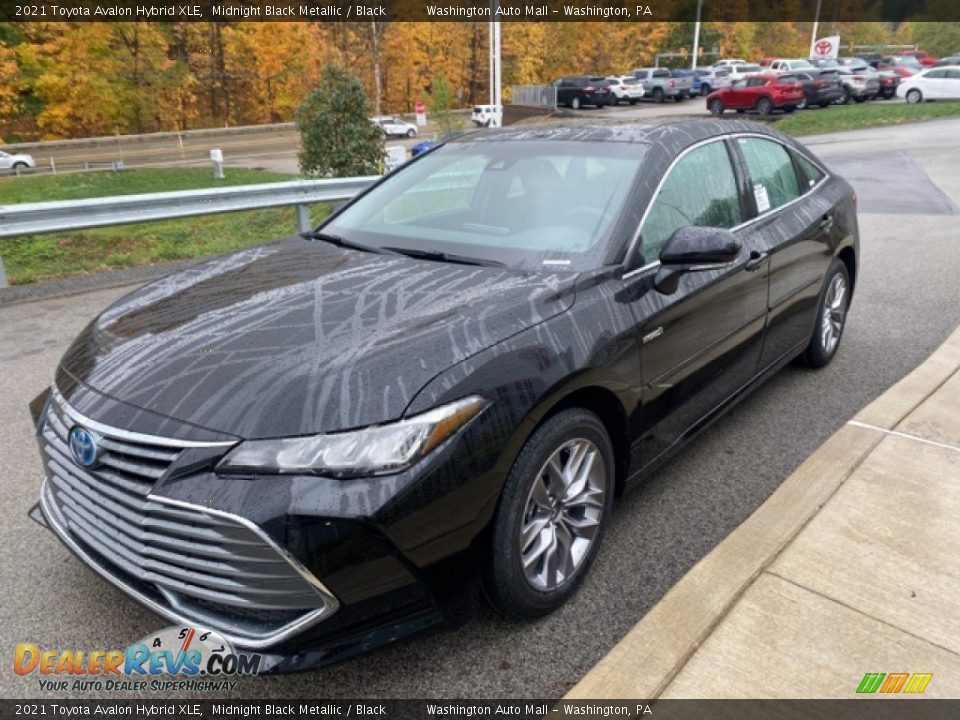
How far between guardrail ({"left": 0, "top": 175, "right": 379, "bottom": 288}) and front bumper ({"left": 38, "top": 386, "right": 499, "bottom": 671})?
518 cm

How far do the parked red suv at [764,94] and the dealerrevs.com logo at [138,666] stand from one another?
3518 centimetres

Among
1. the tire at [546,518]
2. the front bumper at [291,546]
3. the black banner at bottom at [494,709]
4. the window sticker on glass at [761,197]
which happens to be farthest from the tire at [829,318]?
the front bumper at [291,546]

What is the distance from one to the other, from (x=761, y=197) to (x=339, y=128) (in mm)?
9542

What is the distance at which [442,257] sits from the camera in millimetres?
3088

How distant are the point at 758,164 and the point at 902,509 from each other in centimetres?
194

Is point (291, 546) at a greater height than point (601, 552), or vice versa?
point (291, 546)

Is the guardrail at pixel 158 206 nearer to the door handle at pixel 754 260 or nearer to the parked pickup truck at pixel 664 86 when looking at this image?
the door handle at pixel 754 260

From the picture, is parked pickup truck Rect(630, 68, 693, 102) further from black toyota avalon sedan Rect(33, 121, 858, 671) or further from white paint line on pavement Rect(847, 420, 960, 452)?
black toyota avalon sedan Rect(33, 121, 858, 671)

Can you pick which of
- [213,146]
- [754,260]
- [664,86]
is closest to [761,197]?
[754,260]

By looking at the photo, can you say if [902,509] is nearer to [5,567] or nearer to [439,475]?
[439,475]

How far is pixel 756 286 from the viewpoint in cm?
367

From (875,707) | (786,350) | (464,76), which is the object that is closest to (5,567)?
(875,707)

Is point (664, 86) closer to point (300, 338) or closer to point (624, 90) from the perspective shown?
point (624, 90)

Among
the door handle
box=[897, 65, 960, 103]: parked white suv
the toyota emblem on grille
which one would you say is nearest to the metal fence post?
the door handle
